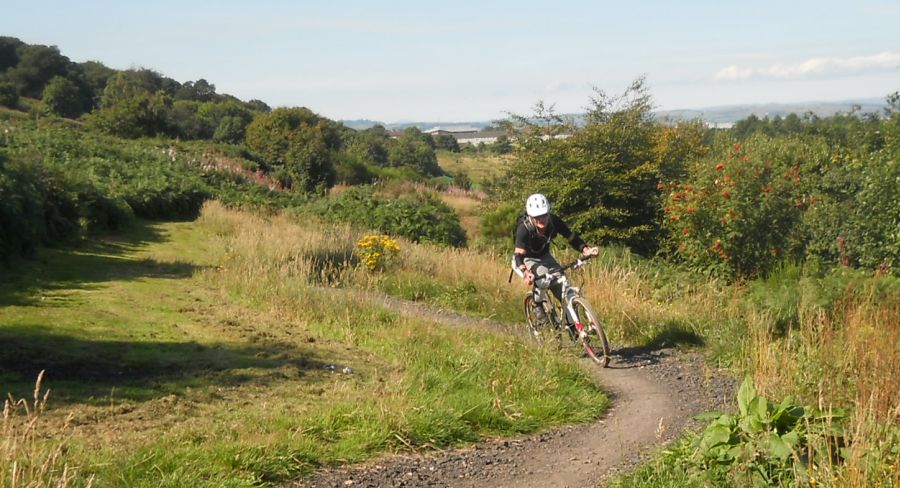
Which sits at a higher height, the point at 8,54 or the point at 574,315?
the point at 8,54

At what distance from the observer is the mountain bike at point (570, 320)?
9.32 m

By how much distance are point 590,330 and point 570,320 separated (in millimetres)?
268

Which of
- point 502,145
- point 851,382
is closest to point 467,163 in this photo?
point 502,145

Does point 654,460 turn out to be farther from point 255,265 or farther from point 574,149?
point 574,149

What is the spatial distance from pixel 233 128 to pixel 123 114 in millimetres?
17381

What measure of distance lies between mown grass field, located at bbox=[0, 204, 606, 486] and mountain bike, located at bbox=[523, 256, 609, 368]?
57cm

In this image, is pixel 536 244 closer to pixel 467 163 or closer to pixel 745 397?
pixel 745 397

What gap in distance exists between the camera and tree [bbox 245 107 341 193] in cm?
3659

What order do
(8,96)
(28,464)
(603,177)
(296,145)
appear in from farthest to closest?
(8,96)
(296,145)
(603,177)
(28,464)

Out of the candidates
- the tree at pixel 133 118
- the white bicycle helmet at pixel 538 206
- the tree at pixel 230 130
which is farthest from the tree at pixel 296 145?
the white bicycle helmet at pixel 538 206

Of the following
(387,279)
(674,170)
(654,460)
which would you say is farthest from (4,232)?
(674,170)

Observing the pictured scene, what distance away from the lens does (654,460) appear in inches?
230

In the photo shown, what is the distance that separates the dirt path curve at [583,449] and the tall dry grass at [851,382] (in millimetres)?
727

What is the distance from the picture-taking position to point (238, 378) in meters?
8.05
